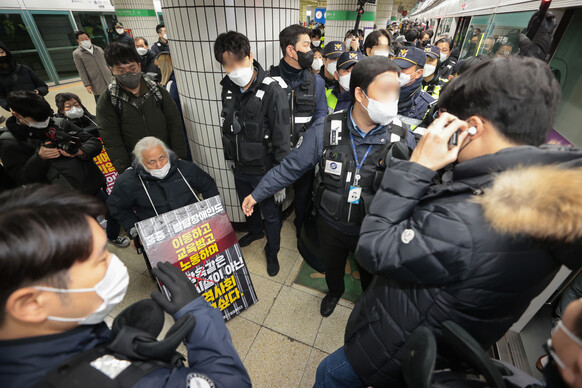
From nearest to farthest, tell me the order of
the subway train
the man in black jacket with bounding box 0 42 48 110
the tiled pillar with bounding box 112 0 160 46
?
the subway train → the man in black jacket with bounding box 0 42 48 110 → the tiled pillar with bounding box 112 0 160 46

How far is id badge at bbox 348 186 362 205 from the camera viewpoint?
5.80 ft

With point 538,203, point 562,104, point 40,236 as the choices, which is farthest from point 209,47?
point 562,104

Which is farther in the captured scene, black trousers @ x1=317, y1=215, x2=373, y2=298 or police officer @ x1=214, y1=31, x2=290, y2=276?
police officer @ x1=214, y1=31, x2=290, y2=276

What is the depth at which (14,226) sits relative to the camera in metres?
0.66

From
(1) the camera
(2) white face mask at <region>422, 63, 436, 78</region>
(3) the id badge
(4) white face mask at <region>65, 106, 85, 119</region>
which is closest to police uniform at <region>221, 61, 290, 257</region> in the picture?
(3) the id badge

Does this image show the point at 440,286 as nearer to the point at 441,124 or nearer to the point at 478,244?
the point at 478,244

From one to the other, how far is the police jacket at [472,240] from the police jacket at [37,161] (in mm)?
3066

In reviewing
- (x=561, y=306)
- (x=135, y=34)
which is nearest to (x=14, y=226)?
(x=561, y=306)

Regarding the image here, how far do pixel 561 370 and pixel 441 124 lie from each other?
29.7 inches

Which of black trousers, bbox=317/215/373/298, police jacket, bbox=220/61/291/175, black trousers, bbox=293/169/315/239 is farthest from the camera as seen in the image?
black trousers, bbox=293/169/315/239

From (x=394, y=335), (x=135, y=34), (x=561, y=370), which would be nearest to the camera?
(x=561, y=370)

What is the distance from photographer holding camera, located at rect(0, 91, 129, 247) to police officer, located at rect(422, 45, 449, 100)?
4.13 metres

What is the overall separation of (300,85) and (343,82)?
54cm

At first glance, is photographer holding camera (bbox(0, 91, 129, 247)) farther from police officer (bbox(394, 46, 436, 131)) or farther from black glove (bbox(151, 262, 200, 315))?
police officer (bbox(394, 46, 436, 131))
